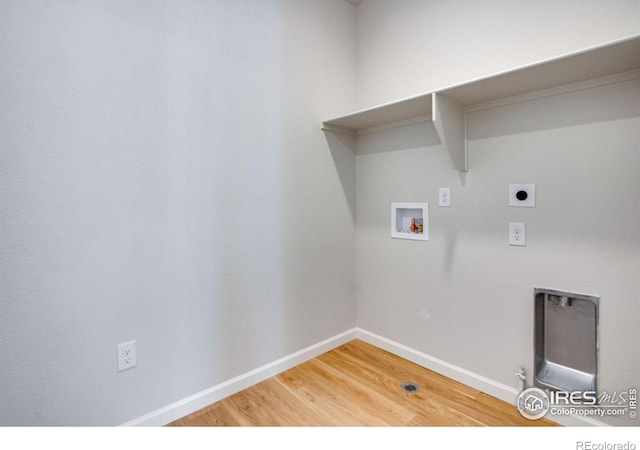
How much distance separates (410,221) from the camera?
2045mm

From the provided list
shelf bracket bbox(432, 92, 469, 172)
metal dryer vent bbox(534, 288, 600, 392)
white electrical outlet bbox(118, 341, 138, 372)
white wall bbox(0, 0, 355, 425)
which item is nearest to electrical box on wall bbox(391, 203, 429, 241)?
shelf bracket bbox(432, 92, 469, 172)

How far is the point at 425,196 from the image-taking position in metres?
1.93

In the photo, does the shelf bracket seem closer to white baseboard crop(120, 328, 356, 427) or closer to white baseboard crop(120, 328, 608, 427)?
white baseboard crop(120, 328, 608, 427)

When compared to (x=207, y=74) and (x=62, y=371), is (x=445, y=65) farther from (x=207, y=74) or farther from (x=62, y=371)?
(x=62, y=371)

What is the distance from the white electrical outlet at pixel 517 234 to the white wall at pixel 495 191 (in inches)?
1.0

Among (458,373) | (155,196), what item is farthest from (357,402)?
(155,196)

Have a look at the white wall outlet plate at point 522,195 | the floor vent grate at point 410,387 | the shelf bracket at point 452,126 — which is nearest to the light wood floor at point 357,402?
the floor vent grate at point 410,387

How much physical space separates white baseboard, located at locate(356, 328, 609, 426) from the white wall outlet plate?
928 mm

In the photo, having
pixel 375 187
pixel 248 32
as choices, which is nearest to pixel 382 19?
pixel 248 32

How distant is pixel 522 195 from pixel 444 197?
0.40 metres

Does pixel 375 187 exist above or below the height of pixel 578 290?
above

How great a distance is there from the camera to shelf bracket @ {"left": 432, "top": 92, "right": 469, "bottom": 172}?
1.54 m

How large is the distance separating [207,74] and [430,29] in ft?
4.29

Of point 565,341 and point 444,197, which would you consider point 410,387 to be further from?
point 444,197
